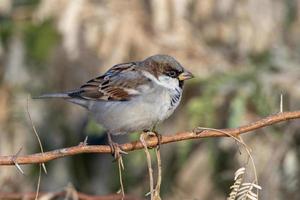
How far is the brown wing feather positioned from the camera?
3.56 metres

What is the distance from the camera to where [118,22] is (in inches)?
208

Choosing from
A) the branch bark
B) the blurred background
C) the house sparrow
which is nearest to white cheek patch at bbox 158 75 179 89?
the house sparrow

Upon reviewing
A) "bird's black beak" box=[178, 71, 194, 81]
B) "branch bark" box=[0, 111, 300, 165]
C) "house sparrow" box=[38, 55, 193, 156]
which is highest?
"bird's black beak" box=[178, 71, 194, 81]

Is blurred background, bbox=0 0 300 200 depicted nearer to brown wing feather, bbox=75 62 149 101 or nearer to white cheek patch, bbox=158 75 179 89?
brown wing feather, bbox=75 62 149 101

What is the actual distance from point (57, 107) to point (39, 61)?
459mm

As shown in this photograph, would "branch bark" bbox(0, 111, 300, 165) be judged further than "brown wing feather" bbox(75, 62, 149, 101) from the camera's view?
No

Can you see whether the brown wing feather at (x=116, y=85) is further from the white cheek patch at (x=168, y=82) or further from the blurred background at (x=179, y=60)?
the blurred background at (x=179, y=60)

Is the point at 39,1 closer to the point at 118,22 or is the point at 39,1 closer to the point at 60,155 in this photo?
the point at 118,22

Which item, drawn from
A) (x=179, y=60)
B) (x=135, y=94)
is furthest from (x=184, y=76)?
(x=179, y=60)

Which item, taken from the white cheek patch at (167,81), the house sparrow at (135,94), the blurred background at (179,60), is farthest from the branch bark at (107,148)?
the blurred background at (179,60)

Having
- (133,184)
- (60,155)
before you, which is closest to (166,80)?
(60,155)

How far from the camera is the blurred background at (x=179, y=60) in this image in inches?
200

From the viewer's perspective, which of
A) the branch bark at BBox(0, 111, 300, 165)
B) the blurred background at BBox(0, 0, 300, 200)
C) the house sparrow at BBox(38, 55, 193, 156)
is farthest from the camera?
the blurred background at BBox(0, 0, 300, 200)

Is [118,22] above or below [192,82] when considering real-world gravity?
above
